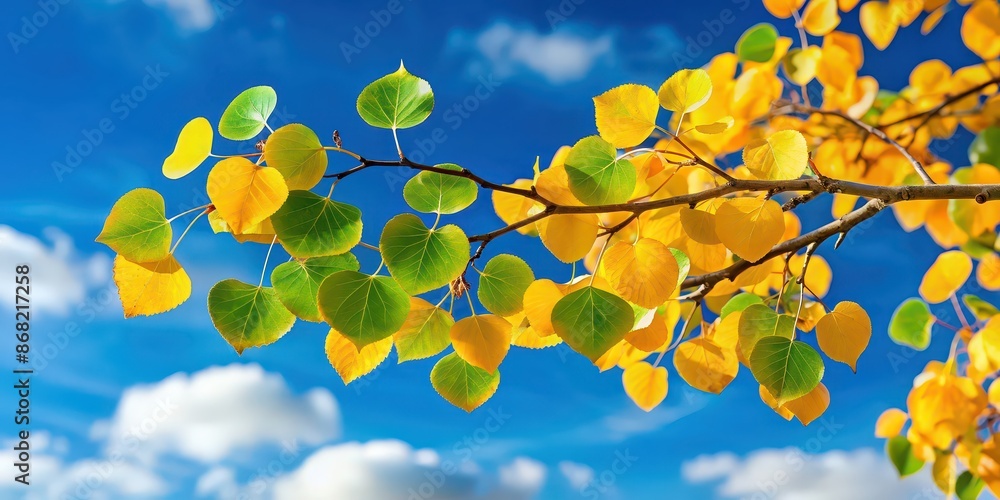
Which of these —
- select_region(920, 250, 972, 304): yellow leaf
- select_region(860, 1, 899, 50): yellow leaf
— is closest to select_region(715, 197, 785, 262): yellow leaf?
select_region(920, 250, 972, 304): yellow leaf

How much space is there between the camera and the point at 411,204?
0.39 meters

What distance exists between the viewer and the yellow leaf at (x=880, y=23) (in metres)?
0.93

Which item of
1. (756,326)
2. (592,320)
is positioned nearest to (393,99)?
(592,320)

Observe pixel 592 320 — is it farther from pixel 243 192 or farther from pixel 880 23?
pixel 880 23

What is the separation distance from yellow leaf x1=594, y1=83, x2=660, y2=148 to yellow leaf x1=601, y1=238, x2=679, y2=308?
0.19ft

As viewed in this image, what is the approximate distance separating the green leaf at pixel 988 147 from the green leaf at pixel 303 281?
1.00 metres

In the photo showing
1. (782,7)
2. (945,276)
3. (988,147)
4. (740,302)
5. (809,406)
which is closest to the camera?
(809,406)

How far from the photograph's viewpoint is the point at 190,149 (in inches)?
14.6

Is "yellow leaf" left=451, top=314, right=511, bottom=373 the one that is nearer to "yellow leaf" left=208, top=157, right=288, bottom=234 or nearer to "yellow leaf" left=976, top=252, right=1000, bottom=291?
"yellow leaf" left=208, top=157, right=288, bottom=234

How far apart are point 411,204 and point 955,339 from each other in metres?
0.79

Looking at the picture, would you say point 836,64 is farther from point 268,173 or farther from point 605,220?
point 268,173

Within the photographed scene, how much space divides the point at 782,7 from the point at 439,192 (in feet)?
2.27

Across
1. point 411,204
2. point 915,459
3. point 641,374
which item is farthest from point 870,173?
point 411,204

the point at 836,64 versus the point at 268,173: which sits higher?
→ the point at 836,64
